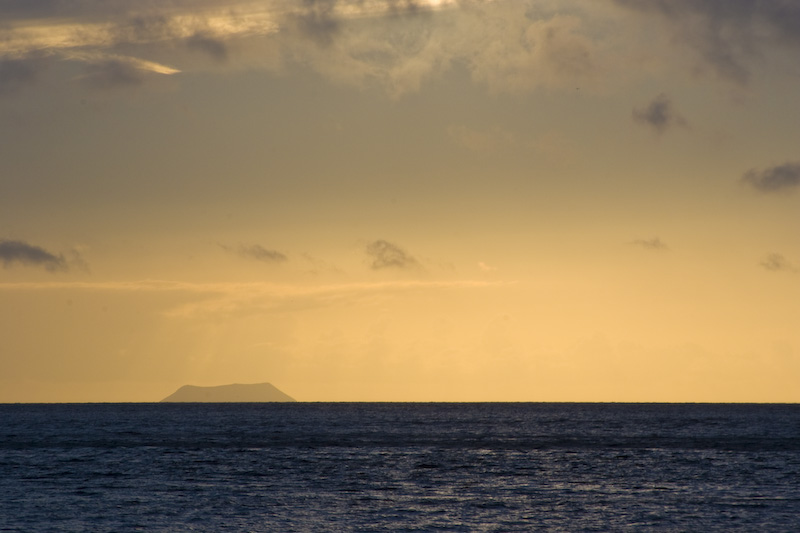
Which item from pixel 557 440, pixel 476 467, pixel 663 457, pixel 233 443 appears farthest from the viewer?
pixel 557 440

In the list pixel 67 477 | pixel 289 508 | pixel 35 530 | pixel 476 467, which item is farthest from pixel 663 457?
pixel 35 530

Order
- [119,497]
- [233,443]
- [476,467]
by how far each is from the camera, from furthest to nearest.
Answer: [233,443] < [476,467] < [119,497]

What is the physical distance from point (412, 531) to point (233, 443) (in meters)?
70.4

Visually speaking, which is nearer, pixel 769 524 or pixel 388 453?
pixel 769 524

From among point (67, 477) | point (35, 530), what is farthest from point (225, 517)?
point (67, 477)

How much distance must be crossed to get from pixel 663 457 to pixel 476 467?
24158mm

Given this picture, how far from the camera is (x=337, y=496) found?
6100 centimetres

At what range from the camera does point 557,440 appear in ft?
406

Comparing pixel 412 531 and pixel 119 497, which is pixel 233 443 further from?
pixel 412 531

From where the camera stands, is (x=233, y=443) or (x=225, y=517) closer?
(x=225, y=517)

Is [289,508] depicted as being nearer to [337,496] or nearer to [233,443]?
[337,496]

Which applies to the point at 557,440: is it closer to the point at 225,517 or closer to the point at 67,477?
the point at 67,477

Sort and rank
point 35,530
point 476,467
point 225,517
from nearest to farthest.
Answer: point 35,530
point 225,517
point 476,467

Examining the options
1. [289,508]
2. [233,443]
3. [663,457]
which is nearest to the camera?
[289,508]
